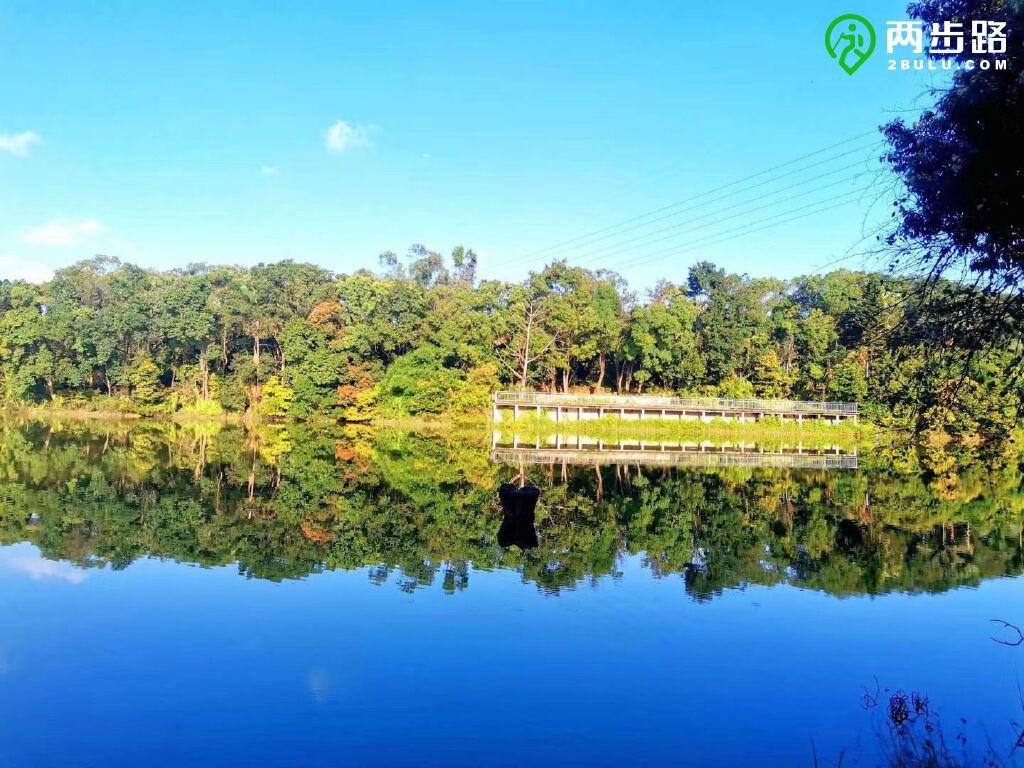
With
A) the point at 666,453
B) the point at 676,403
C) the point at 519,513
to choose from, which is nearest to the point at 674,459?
the point at 666,453

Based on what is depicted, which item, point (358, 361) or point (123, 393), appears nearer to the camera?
point (358, 361)

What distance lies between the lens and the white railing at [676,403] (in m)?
42.8

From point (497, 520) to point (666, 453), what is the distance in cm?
1949

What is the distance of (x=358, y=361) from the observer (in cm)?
4894

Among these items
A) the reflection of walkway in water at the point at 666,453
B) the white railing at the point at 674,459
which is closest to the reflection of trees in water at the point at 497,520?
the white railing at the point at 674,459

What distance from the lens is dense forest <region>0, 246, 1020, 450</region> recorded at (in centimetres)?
4631

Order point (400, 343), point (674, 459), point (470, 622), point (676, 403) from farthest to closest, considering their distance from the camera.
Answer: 1. point (400, 343)
2. point (676, 403)
3. point (674, 459)
4. point (470, 622)

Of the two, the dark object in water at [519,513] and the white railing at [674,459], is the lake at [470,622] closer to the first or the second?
the dark object in water at [519,513]

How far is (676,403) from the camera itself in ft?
142

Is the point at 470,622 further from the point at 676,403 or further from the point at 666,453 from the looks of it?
the point at 676,403

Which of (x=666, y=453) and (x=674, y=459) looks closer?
(x=674, y=459)

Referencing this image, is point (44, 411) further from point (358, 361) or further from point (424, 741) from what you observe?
point (424, 741)

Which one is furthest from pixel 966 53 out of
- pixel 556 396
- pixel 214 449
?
pixel 556 396

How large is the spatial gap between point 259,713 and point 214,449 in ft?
84.6
